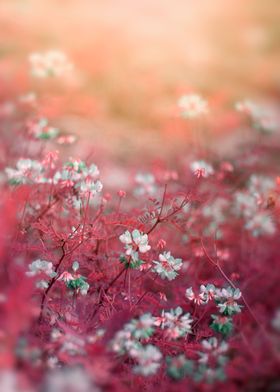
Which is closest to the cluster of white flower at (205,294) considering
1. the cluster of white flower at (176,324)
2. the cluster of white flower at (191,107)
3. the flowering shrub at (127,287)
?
the flowering shrub at (127,287)

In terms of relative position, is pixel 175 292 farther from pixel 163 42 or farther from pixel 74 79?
pixel 163 42

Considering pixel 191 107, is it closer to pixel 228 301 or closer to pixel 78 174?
pixel 78 174

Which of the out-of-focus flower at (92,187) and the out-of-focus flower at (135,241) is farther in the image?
the out-of-focus flower at (92,187)

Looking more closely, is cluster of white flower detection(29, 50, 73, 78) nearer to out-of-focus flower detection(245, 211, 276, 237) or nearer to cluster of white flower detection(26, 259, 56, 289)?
out-of-focus flower detection(245, 211, 276, 237)

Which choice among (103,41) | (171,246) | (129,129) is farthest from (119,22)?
(171,246)

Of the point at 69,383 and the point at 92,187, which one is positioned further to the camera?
the point at 92,187

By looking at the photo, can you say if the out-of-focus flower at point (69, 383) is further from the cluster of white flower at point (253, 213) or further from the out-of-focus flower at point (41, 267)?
the cluster of white flower at point (253, 213)

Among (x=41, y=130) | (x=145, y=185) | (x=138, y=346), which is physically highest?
(x=41, y=130)

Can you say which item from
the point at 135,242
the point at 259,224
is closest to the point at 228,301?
the point at 135,242

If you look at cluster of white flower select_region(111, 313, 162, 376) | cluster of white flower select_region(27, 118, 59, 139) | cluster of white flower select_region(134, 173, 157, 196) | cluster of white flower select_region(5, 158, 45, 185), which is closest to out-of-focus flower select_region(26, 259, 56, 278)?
cluster of white flower select_region(111, 313, 162, 376)

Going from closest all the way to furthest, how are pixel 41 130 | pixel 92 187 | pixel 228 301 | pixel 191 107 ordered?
pixel 228 301, pixel 92 187, pixel 41 130, pixel 191 107
